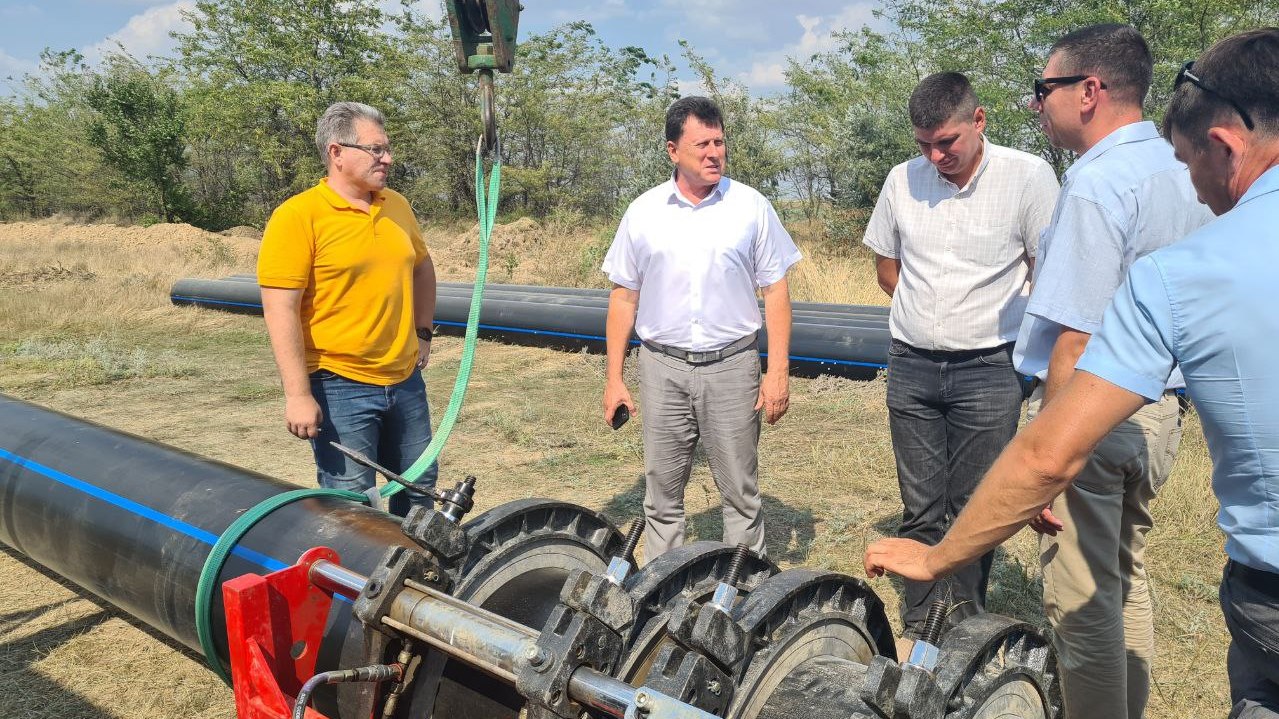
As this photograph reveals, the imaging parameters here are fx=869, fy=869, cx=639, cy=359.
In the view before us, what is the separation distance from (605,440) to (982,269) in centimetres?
365

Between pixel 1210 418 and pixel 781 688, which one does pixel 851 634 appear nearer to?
pixel 781 688

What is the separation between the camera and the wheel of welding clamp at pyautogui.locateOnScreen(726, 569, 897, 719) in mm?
1533

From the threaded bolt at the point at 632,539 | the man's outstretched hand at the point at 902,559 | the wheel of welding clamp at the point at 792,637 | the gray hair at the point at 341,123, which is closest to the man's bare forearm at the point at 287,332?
the gray hair at the point at 341,123

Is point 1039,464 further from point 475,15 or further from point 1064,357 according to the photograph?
point 475,15

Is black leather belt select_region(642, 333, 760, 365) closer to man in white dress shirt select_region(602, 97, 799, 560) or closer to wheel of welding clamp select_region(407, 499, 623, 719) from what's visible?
man in white dress shirt select_region(602, 97, 799, 560)

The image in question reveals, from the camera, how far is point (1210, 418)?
1.41 m

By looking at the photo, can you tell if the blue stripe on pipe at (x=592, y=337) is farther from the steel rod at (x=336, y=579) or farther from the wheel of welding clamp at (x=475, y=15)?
the steel rod at (x=336, y=579)

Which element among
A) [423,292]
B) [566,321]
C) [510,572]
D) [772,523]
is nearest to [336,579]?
[510,572]

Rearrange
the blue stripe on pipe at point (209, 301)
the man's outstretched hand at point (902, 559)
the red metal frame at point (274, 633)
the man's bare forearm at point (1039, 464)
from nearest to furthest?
the man's bare forearm at point (1039, 464) → the man's outstretched hand at point (902, 559) → the red metal frame at point (274, 633) → the blue stripe on pipe at point (209, 301)

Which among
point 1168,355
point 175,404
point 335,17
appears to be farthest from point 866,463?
point 335,17

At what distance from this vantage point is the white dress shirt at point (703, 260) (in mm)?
3258

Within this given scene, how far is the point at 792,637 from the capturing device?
157cm

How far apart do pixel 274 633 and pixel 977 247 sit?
2489 millimetres

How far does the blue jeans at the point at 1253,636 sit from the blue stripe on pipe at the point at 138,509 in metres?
2.02
